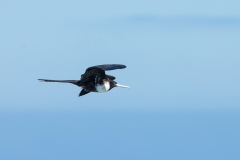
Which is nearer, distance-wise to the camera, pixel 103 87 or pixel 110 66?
pixel 110 66

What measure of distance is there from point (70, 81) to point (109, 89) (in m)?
1.95

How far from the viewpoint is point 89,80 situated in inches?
1857

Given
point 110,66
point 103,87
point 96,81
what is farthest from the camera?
point 103,87

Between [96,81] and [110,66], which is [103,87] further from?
[110,66]

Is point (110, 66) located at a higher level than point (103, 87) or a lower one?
higher

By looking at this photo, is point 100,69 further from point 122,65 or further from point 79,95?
point 79,95

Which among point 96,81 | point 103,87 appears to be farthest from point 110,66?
point 103,87

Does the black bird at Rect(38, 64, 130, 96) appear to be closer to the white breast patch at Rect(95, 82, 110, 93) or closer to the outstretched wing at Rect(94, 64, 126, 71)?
the white breast patch at Rect(95, 82, 110, 93)

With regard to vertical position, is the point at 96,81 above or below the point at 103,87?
above

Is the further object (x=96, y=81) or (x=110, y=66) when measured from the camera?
(x=96, y=81)

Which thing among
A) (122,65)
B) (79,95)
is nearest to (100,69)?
(122,65)

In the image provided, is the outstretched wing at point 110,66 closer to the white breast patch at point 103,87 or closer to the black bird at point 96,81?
the black bird at point 96,81

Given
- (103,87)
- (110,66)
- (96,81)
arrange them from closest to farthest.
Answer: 1. (110,66)
2. (96,81)
3. (103,87)

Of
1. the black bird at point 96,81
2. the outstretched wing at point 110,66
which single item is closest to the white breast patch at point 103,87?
the black bird at point 96,81
